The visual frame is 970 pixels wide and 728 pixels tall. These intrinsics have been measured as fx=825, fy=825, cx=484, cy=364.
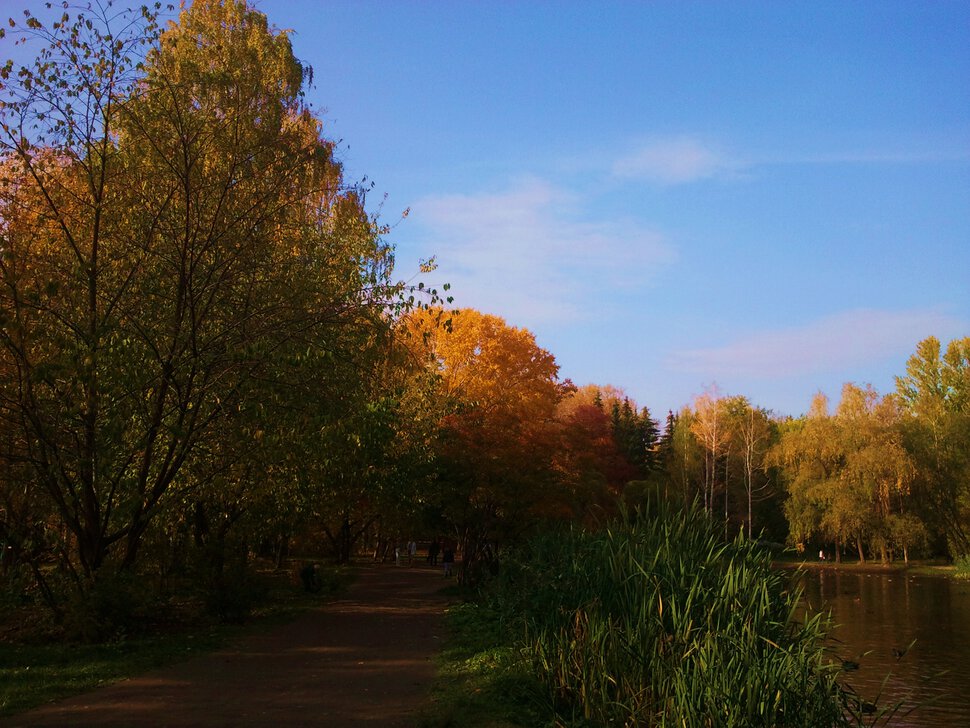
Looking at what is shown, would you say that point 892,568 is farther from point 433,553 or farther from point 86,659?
point 86,659

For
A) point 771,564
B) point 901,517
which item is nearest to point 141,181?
point 771,564

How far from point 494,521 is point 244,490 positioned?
9.53 meters

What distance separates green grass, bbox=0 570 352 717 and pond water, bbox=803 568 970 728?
8.58 m

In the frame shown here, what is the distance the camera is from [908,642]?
1964 centimetres

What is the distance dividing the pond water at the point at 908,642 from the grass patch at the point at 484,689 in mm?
3442

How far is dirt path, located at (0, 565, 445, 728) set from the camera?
8227 millimetres

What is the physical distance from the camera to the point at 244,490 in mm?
15789

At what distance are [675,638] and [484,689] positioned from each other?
258 cm

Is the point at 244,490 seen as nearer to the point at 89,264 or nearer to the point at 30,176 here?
the point at 89,264

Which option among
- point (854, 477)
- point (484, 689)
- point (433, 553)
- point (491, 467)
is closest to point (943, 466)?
point (854, 477)

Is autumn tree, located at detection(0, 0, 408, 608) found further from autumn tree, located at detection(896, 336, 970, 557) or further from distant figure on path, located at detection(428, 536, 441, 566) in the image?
autumn tree, located at detection(896, 336, 970, 557)

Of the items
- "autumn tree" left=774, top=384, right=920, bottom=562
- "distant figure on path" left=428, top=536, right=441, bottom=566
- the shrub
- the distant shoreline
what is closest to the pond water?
the shrub

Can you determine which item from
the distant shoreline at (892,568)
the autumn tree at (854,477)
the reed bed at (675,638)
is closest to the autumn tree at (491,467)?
the reed bed at (675,638)

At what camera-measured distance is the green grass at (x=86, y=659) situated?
924 cm
